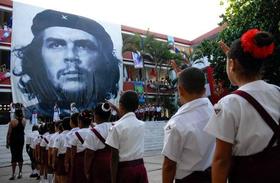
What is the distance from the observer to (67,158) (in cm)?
563

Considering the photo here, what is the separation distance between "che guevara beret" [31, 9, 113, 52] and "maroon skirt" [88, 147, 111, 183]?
21.4m

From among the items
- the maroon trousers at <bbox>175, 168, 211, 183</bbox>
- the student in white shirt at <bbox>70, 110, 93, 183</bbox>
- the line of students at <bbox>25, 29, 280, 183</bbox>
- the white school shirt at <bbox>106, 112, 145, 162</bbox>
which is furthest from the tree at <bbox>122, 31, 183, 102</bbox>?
the maroon trousers at <bbox>175, 168, 211, 183</bbox>

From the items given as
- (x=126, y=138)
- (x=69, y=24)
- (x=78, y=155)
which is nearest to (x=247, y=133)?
(x=126, y=138)

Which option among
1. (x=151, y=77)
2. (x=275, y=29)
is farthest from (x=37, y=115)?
(x=275, y=29)

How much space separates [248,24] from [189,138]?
6.43 m

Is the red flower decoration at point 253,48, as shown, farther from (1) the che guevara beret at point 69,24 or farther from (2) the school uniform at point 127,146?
(1) the che guevara beret at point 69,24

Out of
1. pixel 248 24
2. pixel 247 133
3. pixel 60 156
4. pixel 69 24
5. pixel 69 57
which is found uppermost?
pixel 69 24

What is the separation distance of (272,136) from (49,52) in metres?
24.7

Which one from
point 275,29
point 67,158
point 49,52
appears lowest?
point 67,158

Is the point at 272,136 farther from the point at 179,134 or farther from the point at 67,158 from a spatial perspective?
the point at 67,158

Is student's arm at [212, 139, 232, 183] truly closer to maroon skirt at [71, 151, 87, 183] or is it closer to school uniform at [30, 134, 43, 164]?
maroon skirt at [71, 151, 87, 183]

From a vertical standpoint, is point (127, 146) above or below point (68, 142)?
above

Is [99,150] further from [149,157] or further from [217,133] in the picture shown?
[149,157]

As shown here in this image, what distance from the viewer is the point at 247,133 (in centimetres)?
204
